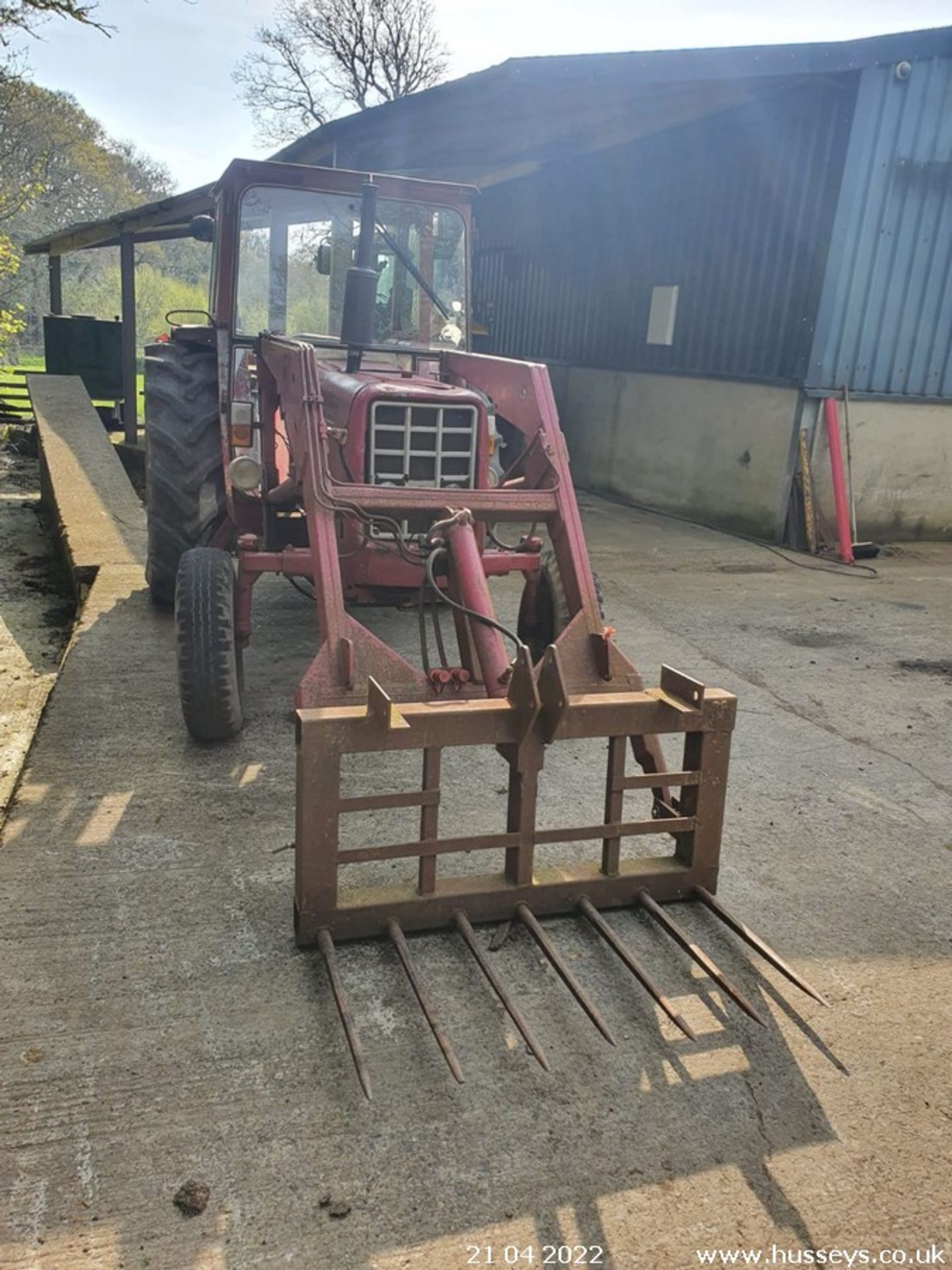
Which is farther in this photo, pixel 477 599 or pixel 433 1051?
Result: pixel 477 599

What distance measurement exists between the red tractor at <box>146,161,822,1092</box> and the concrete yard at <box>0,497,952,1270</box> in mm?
146

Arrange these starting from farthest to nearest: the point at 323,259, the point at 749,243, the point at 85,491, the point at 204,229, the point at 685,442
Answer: the point at 685,442 → the point at 749,243 → the point at 85,491 → the point at 204,229 → the point at 323,259

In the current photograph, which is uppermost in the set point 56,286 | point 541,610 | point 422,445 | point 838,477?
point 56,286

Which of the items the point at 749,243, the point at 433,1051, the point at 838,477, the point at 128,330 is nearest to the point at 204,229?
the point at 433,1051

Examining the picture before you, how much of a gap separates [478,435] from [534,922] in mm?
2082

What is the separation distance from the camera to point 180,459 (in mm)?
5051

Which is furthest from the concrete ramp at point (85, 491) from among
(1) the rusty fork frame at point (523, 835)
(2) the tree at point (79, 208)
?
(2) the tree at point (79, 208)

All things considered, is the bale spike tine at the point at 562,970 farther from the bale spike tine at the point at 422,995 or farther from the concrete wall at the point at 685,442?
the concrete wall at the point at 685,442

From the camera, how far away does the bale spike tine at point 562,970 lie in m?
2.38

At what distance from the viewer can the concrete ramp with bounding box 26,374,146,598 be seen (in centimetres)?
657

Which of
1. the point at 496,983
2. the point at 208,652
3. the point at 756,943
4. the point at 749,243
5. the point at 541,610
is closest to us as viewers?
the point at 496,983

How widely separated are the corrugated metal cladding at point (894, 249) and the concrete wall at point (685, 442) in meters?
0.72

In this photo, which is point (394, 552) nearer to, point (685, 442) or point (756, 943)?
point (756, 943)

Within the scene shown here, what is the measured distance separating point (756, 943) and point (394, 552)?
7.10ft
